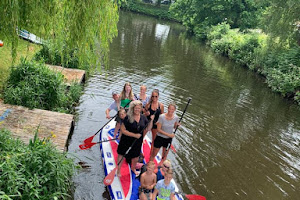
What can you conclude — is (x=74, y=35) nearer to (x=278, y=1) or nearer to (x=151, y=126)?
(x=151, y=126)

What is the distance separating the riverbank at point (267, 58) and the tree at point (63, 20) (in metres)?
13.4

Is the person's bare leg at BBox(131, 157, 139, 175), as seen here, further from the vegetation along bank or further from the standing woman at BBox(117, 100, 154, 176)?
the vegetation along bank

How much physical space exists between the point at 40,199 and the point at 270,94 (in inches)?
601

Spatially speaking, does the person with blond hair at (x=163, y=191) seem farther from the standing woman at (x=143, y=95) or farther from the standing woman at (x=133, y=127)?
the standing woman at (x=143, y=95)

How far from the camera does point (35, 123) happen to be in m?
6.61

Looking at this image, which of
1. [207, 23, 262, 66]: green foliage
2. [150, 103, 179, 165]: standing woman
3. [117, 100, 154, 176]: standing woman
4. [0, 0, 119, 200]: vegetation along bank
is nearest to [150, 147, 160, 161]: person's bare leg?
[150, 103, 179, 165]: standing woman

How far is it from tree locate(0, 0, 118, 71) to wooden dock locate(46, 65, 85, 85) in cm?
504

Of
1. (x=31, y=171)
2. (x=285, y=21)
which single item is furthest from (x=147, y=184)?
(x=285, y=21)

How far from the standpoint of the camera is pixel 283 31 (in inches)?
714

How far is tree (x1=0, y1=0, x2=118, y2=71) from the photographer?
407 centimetres

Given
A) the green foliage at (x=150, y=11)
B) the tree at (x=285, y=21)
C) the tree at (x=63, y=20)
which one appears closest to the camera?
the tree at (x=63, y=20)

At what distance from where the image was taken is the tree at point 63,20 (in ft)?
13.4

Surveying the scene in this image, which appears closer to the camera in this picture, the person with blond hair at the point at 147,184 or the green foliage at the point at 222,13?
the person with blond hair at the point at 147,184

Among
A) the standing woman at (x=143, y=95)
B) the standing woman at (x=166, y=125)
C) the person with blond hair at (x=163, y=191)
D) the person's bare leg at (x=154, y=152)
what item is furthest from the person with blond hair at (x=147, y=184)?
the standing woman at (x=143, y=95)
